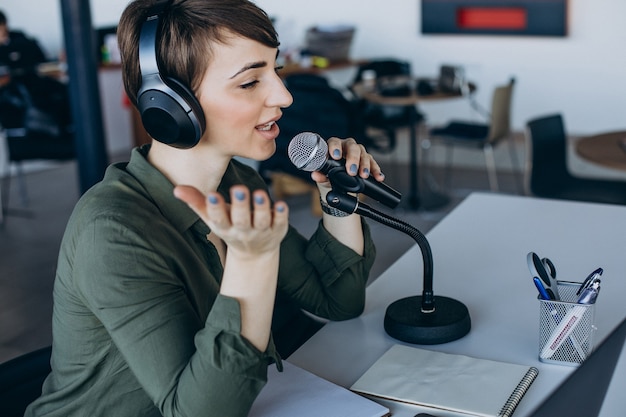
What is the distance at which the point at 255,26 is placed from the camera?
135cm

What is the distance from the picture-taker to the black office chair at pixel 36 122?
16.6 ft

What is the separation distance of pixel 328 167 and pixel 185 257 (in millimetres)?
309

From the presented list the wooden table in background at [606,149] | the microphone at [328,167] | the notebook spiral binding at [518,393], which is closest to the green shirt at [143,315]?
the microphone at [328,167]

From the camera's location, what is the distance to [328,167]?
1.48m

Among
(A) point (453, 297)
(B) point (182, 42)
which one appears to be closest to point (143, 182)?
(B) point (182, 42)

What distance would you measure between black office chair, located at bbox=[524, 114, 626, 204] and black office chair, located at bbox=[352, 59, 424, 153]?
150 centimetres

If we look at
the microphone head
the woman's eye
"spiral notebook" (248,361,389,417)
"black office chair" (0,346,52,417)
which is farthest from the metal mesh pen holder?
"black office chair" (0,346,52,417)

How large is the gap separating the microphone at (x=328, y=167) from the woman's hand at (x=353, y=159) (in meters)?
0.01

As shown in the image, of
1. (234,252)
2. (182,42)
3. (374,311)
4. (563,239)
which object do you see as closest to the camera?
(234,252)

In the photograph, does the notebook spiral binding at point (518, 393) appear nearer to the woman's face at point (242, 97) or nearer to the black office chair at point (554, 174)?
the woman's face at point (242, 97)

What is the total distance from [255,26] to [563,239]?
97 centimetres

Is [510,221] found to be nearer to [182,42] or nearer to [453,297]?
[453,297]

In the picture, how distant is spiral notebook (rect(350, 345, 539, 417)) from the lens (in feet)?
4.09

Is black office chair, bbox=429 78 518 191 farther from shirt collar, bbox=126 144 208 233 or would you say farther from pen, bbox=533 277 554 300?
shirt collar, bbox=126 144 208 233
